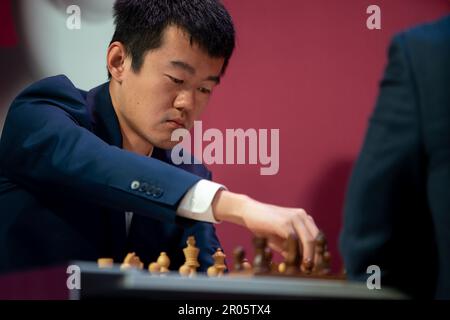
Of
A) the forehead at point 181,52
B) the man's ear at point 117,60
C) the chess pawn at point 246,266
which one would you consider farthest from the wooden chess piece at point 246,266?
the man's ear at point 117,60

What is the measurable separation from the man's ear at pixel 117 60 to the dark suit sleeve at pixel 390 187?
1311 millimetres

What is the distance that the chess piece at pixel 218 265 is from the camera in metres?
2.43

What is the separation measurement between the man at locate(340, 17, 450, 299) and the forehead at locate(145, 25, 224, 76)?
1125mm

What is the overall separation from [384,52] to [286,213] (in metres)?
0.74

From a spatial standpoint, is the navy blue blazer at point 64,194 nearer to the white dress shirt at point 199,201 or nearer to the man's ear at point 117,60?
the man's ear at point 117,60

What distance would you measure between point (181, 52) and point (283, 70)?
33cm

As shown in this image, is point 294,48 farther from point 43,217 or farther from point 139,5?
point 43,217

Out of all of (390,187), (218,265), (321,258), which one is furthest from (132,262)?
(390,187)

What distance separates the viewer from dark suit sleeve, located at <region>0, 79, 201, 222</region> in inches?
87.3

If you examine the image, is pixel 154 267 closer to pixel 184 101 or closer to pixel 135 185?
pixel 135 185

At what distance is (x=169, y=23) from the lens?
8.48 feet

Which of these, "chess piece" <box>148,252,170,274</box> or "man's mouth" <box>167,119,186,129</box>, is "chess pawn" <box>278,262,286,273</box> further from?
"man's mouth" <box>167,119,186,129</box>

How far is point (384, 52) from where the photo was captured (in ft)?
8.53

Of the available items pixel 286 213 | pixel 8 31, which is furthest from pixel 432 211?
pixel 8 31
